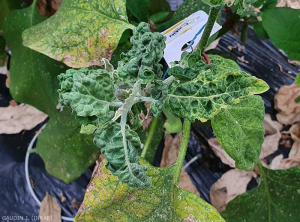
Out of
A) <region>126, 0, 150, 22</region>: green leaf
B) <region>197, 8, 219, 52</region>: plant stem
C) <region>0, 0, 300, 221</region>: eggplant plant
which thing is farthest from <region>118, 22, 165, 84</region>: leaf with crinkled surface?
<region>126, 0, 150, 22</region>: green leaf

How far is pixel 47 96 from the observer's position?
117cm

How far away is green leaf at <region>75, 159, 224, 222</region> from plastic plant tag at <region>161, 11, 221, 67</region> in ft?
1.06

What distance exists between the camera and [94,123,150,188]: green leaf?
538mm

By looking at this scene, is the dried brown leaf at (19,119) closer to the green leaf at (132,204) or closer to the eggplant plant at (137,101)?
the eggplant plant at (137,101)

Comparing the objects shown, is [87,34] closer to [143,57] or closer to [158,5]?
[143,57]

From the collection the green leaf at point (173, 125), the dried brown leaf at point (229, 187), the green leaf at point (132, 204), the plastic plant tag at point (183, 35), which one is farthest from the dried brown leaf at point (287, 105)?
the green leaf at point (132, 204)

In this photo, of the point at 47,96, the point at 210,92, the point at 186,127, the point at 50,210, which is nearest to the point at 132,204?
the point at 186,127

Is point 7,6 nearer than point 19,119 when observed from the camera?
Yes

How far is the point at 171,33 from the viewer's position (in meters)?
0.89

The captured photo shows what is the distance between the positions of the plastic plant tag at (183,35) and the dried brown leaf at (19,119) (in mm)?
944

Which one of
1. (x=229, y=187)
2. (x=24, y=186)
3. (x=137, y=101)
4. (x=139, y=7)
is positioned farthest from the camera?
(x=24, y=186)

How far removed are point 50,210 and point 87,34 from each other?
97cm

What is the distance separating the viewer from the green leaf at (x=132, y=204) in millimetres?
761

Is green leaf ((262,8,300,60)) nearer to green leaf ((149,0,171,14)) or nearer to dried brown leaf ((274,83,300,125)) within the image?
green leaf ((149,0,171,14))
